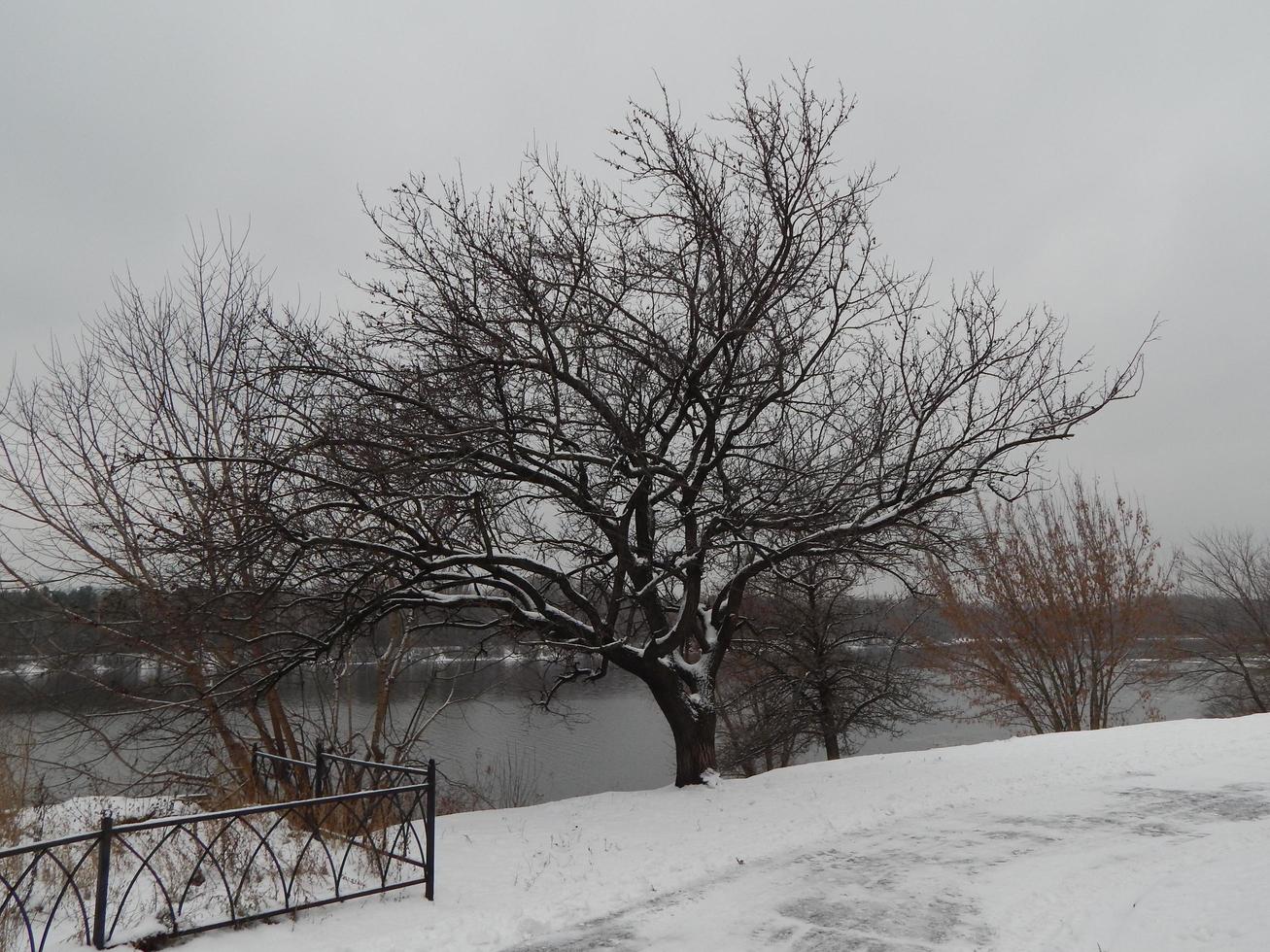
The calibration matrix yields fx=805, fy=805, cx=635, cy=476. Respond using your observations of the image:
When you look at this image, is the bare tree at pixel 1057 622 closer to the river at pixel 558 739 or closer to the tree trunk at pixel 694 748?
the river at pixel 558 739

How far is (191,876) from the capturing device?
17.7 ft

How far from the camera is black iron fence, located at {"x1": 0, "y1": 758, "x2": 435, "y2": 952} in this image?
499 cm

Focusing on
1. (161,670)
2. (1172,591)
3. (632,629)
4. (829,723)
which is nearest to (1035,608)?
(1172,591)

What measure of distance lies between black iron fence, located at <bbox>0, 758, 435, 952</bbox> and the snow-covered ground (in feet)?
0.78

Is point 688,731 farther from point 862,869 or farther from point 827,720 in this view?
point 827,720

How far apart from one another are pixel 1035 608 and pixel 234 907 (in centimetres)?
2397

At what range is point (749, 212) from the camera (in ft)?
37.7

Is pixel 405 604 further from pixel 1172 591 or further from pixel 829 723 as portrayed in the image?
pixel 1172 591

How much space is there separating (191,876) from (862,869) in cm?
506

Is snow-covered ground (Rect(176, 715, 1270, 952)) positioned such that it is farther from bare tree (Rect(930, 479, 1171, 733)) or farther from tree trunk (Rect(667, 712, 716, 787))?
bare tree (Rect(930, 479, 1171, 733))

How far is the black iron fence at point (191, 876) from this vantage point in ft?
16.4

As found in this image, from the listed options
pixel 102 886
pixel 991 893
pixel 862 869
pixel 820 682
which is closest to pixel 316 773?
pixel 102 886

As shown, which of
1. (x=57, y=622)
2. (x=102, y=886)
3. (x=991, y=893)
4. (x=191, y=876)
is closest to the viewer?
(x=102, y=886)

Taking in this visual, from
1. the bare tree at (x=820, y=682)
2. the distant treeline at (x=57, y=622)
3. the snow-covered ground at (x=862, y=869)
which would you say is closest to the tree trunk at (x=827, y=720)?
the bare tree at (x=820, y=682)
